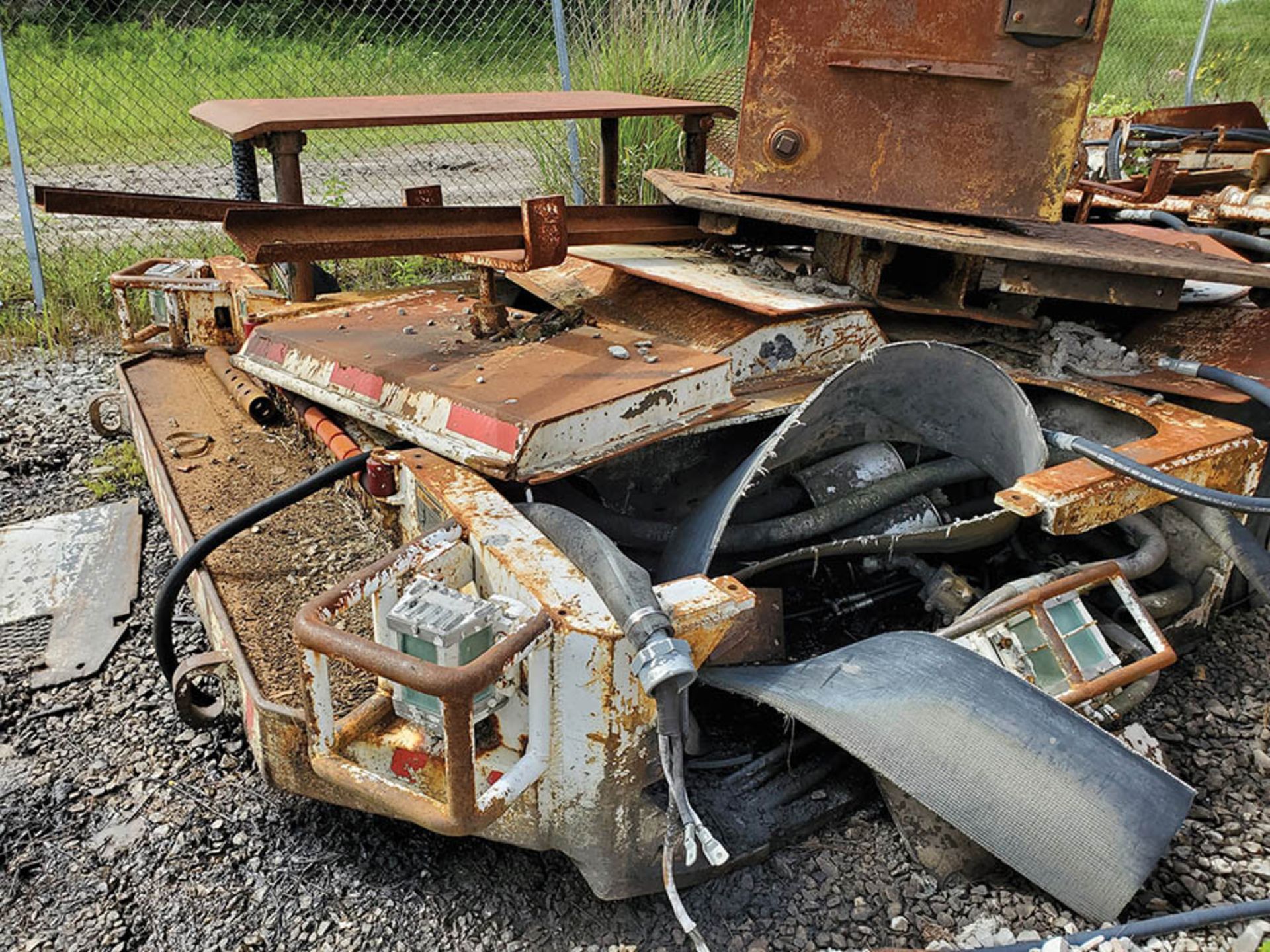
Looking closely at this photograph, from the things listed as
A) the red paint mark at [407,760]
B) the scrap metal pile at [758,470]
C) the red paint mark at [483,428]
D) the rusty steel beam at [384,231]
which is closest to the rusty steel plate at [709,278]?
the scrap metal pile at [758,470]

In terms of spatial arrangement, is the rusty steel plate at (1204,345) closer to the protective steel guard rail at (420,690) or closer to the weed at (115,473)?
the protective steel guard rail at (420,690)

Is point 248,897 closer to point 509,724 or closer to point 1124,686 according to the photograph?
point 509,724

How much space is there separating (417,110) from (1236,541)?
2.70 meters

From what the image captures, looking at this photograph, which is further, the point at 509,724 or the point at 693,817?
the point at 509,724

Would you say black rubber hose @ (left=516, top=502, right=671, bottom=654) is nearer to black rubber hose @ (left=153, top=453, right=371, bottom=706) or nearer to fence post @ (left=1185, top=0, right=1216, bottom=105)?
black rubber hose @ (left=153, top=453, right=371, bottom=706)

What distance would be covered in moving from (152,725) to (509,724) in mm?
1122

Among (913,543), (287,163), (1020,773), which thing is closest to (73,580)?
(287,163)

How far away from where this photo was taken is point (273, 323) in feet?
10.3

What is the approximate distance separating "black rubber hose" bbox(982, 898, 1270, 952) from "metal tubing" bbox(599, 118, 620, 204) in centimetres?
318

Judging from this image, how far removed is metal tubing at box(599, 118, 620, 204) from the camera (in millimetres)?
A: 4203

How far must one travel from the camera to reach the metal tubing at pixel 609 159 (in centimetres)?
420

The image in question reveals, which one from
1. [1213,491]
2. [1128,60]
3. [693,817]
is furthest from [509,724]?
[1128,60]

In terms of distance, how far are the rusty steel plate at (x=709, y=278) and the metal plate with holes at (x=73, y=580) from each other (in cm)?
174

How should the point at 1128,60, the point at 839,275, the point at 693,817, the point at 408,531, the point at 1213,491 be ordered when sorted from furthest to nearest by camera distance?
the point at 1128,60 < the point at 839,275 < the point at 408,531 < the point at 1213,491 < the point at 693,817
